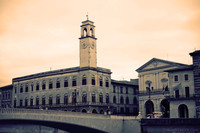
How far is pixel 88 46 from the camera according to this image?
77.8 m

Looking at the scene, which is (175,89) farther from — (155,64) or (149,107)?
(149,107)

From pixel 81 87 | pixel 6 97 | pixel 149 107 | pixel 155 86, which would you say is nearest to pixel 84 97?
pixel 81 87

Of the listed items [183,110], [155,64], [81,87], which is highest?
[155,64]

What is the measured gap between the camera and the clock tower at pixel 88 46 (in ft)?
254

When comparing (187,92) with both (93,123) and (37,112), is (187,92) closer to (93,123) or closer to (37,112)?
(93,123)

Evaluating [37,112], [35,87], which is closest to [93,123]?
[37,112]

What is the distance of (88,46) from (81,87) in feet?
36.0

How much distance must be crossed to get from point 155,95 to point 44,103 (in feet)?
102

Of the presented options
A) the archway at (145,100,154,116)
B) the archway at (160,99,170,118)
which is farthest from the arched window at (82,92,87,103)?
the archway at (160,99,170,118)

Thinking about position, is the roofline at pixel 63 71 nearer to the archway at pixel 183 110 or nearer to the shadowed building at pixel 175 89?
the shadowed building at pixel 175 89

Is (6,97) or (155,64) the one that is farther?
(6,97)

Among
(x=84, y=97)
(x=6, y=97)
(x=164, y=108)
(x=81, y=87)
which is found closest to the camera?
(x=84, y=97)

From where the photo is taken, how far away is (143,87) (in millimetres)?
81000

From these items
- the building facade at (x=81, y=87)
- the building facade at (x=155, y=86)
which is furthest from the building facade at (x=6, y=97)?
the building facade at (x=155, y=86)
